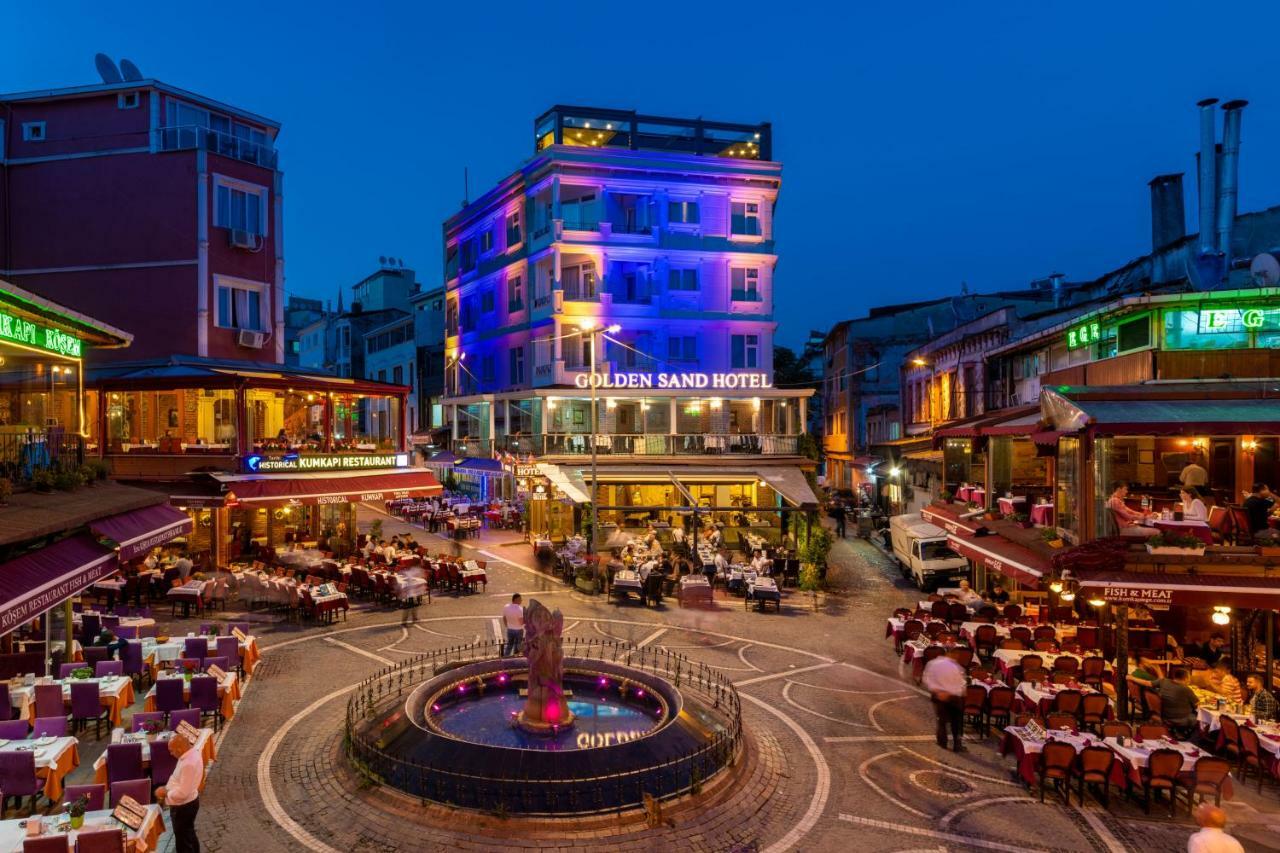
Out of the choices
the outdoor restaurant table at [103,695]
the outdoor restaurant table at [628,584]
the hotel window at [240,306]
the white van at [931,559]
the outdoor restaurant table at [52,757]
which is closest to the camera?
the outdoor restaurant table at [52,757]

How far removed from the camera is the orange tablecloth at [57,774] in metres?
10.3

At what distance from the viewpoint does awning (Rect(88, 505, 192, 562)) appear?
1435 centimetres

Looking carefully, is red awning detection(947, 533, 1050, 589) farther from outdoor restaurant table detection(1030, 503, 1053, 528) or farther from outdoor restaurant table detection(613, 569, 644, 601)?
outdoor restaurant table detection(613, 569, 644, 601)

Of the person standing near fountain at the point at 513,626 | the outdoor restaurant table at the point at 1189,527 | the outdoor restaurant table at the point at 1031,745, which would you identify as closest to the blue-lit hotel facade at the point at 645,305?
the person standing near fountain at the point at 513,626

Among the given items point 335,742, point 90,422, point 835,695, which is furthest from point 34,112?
point 835,695

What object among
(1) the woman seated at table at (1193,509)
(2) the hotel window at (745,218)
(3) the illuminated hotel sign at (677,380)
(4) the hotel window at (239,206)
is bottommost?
(1) the woman seated at table at (1193,509)

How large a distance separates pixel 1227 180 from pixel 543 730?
86.6 feet

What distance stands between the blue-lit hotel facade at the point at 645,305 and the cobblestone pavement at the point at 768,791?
1900 cm

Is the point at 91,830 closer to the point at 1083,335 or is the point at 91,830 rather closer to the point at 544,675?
the point at 544,675

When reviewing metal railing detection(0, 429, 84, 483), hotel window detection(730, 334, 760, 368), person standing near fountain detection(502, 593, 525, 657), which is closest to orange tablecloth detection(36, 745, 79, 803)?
metal railing detection(0, 429, 84, 483)

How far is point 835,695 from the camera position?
15.8 m

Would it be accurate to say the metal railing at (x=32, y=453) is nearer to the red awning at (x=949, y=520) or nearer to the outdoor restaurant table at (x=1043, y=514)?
the red awning at (x=949, y=520)

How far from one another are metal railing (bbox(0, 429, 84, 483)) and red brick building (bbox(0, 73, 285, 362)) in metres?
15.4

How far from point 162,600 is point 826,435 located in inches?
2108
